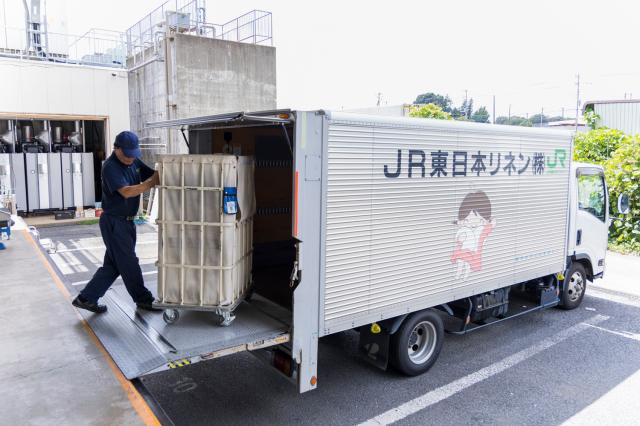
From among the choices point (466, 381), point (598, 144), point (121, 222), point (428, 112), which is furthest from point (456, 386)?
point (428, 112)

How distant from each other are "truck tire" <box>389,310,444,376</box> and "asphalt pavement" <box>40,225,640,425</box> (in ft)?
0.59

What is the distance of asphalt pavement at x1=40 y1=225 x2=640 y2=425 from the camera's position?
502 cm

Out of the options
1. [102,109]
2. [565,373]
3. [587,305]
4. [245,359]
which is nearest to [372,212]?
[245,359]

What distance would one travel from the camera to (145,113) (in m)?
19.3

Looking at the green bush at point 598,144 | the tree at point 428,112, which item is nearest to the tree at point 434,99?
the tree at point 428,112

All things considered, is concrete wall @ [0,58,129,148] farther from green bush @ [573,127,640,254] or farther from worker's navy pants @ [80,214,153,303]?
green bush @ [573,127,640,254]

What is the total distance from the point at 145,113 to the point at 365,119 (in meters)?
16.5

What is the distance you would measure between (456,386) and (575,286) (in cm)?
377

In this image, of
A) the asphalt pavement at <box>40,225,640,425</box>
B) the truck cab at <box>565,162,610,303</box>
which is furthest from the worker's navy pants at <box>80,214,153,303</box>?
the truck cab at <box>565,162,610,303</box>

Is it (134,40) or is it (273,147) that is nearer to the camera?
(273,147)

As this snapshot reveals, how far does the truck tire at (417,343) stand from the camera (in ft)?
18.0

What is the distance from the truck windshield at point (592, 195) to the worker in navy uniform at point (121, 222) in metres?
6.44

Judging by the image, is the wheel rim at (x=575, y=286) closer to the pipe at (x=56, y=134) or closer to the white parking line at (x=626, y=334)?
the white parking line at (x=626, y=334)

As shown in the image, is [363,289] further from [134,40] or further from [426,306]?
[134,40]
